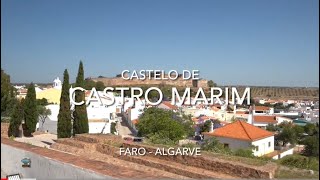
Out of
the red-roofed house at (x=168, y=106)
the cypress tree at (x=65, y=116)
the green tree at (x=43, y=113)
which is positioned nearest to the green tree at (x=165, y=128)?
the cypress tree at (x=65, y=116)

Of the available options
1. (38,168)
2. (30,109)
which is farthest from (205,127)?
(38,168)

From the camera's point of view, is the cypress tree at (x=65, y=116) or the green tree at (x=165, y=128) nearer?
the green tree at (x=165, y=128)

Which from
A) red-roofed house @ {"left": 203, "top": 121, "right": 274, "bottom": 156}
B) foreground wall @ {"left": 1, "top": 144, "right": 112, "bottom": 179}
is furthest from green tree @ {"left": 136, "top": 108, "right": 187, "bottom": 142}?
foreground wall @ {"left": 1, "top": 144, "right": 112, "bottom": 179}

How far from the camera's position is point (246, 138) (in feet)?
49.5

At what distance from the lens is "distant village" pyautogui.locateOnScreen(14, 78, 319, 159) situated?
51.0ft

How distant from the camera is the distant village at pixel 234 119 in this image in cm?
1554

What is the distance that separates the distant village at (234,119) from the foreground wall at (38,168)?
6.73m

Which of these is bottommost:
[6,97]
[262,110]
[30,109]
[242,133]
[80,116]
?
[242,133]

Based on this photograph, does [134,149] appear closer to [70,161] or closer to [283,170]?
[70,161]

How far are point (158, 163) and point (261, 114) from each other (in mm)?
21746

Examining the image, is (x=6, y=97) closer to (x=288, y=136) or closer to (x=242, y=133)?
(x=242, y=133)

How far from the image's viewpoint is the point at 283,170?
4.70m

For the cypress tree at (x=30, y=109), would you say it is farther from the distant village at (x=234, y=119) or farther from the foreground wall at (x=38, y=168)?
the foreground wall at (x=38, y=168)

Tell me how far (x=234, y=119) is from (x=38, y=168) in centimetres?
2216
